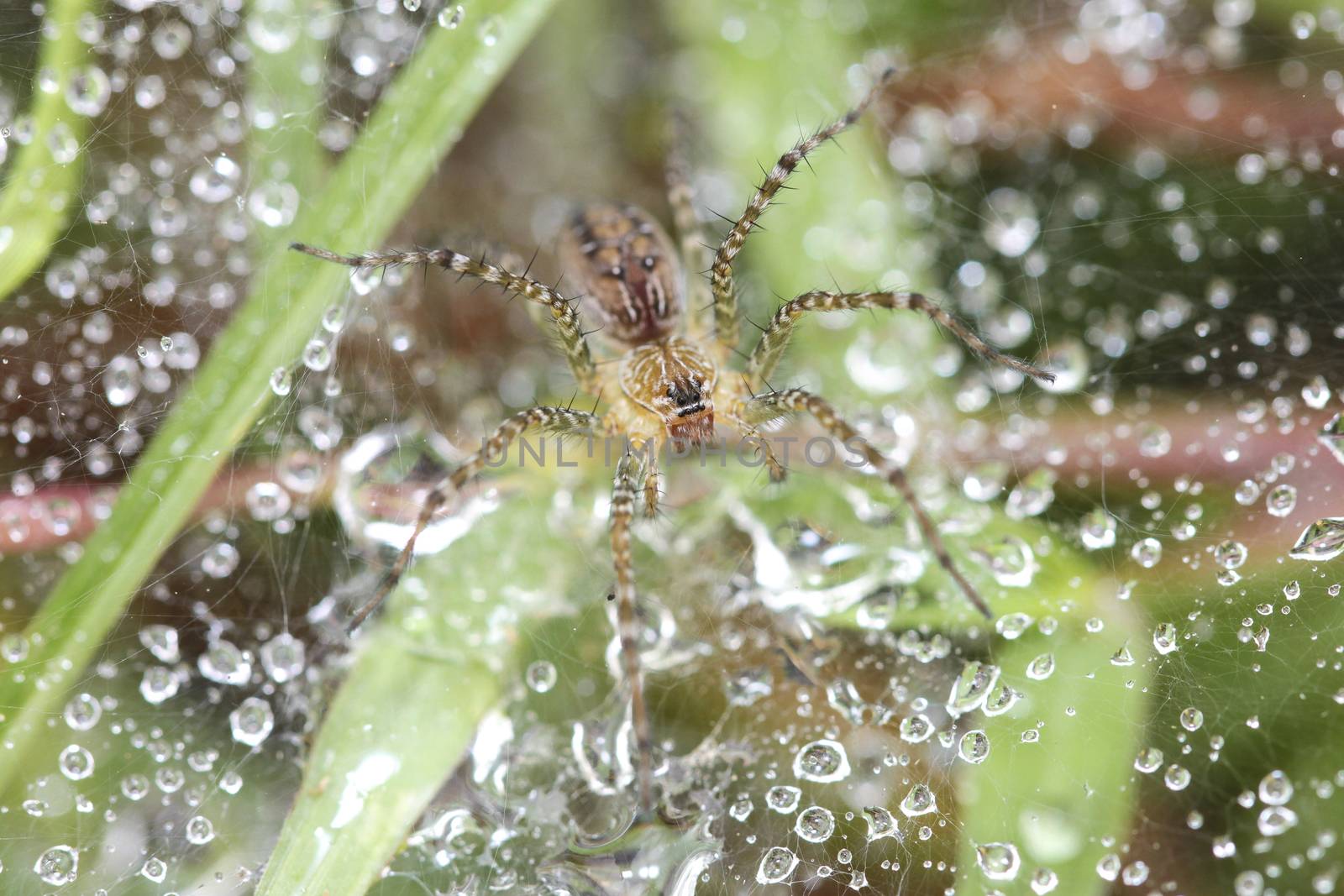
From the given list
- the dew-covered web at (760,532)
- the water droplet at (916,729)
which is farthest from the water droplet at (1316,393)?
the water droplet at (916,729)

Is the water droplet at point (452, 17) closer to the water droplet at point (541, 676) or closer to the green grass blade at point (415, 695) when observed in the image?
the green grass blade at point (415, 695)

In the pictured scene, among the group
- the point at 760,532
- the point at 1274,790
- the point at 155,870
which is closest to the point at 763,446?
the point at 760,532

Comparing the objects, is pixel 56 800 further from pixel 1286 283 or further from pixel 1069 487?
pixel 1286 283

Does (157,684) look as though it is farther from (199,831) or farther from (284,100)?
(284,100)

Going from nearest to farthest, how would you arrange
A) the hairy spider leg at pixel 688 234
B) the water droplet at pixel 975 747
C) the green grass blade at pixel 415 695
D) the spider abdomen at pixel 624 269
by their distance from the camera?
the green grass blade at pixel 415 695 → the water droplet at pixel 975 747 → the spider abdomen at pixel 624 269 → the hairy spider leg at pixel 688 234

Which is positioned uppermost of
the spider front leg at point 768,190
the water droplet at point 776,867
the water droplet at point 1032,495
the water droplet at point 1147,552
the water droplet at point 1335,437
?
the spider front leg at point 768,190

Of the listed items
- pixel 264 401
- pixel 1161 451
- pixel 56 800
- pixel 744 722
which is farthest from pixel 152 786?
pixel 1161 451

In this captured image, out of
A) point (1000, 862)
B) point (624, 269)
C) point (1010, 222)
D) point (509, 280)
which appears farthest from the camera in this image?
point (1010, 222)
